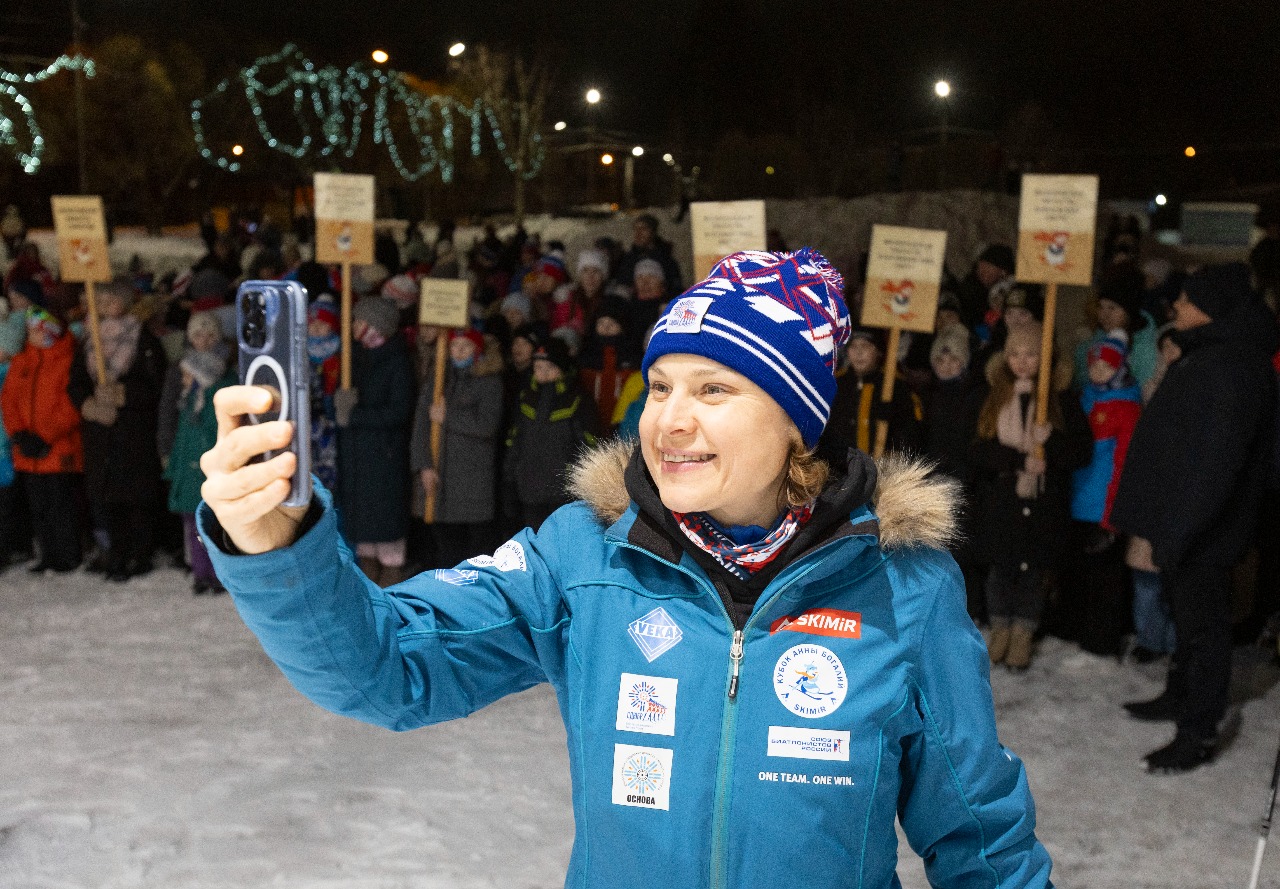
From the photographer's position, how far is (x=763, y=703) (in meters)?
1.58

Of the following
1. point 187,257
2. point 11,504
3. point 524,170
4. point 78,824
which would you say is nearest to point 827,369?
point 78,824

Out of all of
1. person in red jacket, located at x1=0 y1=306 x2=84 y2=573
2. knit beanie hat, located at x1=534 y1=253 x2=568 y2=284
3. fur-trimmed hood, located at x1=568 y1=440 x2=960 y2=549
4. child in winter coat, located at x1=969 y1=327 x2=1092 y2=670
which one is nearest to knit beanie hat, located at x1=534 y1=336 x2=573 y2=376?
knit beanie hat, located at x1=534 y1=253 x2=568 y2=284

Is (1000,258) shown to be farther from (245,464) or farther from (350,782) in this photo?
(245,464)

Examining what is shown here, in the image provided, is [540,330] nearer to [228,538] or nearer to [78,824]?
[78,824]

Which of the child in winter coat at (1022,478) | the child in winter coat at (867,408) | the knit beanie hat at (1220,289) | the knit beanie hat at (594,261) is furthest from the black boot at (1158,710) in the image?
the knit beanie hat at (594,261)

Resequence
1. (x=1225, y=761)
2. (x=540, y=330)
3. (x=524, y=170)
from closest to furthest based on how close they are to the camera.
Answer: (x=1225, y=761)
(x=540, y=330)
(x=524, y=170)

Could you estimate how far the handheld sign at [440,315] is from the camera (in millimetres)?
7000

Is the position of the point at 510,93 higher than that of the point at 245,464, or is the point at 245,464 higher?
the point at 510,93

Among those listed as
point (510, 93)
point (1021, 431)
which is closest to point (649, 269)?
point (1021, 431)

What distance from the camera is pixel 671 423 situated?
1.59 m

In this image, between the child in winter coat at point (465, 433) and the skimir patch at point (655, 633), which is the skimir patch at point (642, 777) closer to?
the skimir patch at point (655, 633)

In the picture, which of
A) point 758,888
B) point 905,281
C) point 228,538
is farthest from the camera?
point 905,281

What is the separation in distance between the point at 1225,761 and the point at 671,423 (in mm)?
4561

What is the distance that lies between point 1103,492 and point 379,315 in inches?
176
